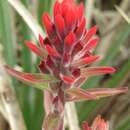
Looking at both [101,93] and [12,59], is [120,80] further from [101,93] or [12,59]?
[101,93]

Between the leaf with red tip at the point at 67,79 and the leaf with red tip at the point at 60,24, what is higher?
the leaf with red tip at the point at 60,24

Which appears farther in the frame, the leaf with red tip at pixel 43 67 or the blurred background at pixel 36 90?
the blurred background at pixel 36 90

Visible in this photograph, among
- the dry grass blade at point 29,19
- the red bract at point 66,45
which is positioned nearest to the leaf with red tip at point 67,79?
the red bract at point 66,45

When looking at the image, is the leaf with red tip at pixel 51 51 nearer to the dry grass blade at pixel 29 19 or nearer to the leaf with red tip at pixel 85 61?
the leaf with red tip at pixel 85 61

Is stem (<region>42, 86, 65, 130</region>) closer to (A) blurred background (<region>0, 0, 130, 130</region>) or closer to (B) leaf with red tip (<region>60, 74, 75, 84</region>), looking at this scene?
(B) leaf with red tip (<region>60, 74, 75, 84</region>)

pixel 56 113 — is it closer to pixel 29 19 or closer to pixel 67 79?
pixel 67 79

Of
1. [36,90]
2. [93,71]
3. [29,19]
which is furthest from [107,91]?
[36,90]

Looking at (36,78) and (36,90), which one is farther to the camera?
(36,90)

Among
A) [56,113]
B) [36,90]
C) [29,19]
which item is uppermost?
[29,19]
